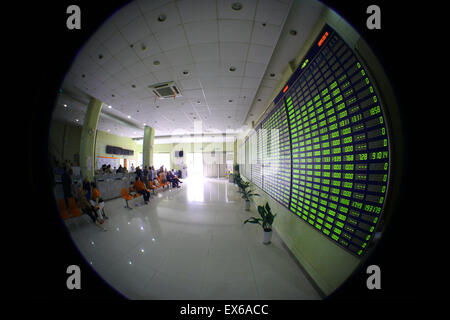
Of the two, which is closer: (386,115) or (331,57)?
(386,115)

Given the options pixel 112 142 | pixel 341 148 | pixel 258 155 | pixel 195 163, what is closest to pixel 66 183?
pixel 112 142

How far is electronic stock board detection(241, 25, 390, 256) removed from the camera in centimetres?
97

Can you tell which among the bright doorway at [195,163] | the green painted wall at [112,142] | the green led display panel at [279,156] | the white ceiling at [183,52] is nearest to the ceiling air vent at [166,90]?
the white ceiling at [183,52]

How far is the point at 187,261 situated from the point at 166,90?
381 cm

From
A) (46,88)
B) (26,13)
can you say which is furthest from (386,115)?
(26,13)

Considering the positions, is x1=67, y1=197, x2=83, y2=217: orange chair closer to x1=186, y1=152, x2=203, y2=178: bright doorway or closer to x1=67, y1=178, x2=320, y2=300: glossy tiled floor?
x1=67, y1=178, x2=320, y2=300: glossy tiled floor

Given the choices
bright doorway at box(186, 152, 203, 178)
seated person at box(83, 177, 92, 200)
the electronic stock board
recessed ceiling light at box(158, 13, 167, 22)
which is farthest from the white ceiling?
bright doorway at box(186, 152, 203, 178)

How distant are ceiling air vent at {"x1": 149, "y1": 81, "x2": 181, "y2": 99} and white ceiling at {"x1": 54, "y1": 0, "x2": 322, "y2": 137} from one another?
0.13 meters

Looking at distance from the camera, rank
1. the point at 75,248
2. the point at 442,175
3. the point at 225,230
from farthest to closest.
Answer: the point at 225,230
the point at 75,248
the point at 442,175

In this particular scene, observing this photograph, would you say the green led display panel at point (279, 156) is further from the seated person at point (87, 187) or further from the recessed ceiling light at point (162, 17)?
the seated person at point (87, 187)

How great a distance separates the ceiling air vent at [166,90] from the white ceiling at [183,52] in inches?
5.0

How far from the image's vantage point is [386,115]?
2.67 feet

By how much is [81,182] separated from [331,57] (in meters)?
2.91

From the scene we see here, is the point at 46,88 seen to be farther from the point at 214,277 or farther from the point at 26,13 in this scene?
the point at 214,277
